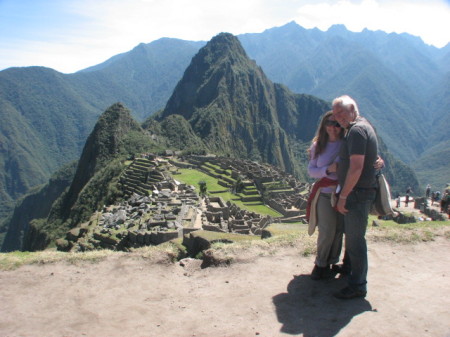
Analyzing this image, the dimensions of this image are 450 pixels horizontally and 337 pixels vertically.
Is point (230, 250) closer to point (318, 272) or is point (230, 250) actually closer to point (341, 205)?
point (318, 272)

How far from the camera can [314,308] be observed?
4.96 meters

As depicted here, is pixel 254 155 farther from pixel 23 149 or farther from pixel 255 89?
pixel 23 149

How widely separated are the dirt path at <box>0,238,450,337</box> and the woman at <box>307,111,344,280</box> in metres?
0.36

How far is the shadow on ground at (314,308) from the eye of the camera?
4543 millimetres

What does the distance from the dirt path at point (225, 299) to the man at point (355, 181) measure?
446mm

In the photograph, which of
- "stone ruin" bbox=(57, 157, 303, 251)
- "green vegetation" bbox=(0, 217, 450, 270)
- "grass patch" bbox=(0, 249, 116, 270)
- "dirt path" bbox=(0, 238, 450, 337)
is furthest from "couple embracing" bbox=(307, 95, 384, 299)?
"stone ruin" bbox=(57, 157, 303, 251)

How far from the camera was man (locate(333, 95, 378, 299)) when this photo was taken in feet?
15.2

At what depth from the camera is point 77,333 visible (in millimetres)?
4641

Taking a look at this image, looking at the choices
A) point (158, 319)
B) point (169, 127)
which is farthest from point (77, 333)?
point (169, 127)

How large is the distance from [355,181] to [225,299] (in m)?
2.44

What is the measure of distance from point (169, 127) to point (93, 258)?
111044mm

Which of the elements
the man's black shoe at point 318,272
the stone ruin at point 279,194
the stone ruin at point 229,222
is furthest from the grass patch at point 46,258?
the stone ruin at point 279,194

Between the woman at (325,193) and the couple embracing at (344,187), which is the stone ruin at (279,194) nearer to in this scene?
the woman at (325,193)

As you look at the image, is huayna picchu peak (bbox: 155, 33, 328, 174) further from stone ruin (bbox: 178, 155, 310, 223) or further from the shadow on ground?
the shadow on ground
